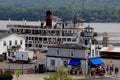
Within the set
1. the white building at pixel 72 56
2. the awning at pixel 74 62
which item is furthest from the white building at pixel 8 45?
the awning at pixel 74 62

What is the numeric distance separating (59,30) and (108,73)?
26876mm

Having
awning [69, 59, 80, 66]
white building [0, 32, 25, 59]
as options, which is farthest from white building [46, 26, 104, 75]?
white building [0, 32, 25, 59]

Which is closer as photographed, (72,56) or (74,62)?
(74,62)

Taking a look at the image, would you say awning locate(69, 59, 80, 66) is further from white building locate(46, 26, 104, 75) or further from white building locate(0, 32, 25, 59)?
white building locate(0, 32, 25, 59)

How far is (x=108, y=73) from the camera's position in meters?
53.7

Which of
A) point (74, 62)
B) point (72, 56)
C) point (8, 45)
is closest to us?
point (74, 62)

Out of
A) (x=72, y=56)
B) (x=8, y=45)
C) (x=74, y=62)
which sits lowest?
(x=74, y=62)

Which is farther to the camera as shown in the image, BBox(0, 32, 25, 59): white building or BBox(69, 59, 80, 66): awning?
BBox(0, 32, 25, 59): white building

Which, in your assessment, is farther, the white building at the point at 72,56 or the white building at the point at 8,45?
the white building at the point at 8,45

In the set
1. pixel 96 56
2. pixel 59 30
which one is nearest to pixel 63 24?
pixel 59 30

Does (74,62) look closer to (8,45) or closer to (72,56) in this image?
(72,56)

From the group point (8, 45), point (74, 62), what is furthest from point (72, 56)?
point (8, 45)

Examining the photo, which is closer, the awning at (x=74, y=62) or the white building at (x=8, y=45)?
the awning at (x=74, y=62)

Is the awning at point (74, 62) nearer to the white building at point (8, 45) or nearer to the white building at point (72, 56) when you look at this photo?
the white building at point (72, 56)
